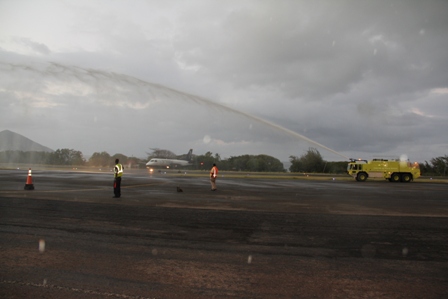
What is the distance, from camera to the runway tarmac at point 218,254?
4.24 metres

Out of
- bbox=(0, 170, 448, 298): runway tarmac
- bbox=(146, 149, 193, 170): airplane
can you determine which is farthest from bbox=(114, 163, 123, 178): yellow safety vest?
bbox=(146, 149, 193, 170): airplane

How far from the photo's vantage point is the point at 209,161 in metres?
79.8

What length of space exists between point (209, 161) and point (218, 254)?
74.0 meters

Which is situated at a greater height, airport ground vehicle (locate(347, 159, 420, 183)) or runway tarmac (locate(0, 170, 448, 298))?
airport ground vehicle (locate(347, 159, 420, 183))

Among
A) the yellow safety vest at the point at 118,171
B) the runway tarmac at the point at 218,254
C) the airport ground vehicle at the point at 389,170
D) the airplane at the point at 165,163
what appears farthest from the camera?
the airplane at the point at 165,163

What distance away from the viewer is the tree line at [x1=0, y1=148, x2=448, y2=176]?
58.2 meters

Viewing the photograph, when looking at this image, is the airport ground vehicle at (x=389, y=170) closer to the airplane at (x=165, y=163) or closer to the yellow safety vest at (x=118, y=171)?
the yellow safety vest at (x=118, y=171)

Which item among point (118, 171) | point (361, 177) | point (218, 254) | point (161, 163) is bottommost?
point (218, 254)

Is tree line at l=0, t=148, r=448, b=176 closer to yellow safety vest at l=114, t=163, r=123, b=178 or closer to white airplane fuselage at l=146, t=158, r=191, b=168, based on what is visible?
white airplane fuselage at l=146, t=158, r=191, b=168

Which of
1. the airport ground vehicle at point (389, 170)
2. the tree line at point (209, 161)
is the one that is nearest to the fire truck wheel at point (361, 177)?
the airport ground vehicle at point (389, 170)

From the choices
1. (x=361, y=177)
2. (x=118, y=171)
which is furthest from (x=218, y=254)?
(x=361, y=177)

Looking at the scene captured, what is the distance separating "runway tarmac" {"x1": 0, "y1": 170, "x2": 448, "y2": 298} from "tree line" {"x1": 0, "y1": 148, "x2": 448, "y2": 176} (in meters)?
49.3

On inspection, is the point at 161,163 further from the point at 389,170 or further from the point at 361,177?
the point at 389,170

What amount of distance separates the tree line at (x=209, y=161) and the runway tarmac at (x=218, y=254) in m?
49.3
